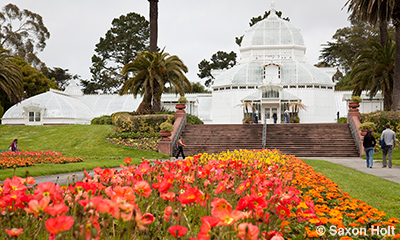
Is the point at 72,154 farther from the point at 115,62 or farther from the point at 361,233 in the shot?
the point at 115,62

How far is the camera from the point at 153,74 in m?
26.9

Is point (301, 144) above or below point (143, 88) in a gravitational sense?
below

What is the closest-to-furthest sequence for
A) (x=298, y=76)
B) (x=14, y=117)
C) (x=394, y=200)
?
(x=394, y=200) < (x=14, y=117) < (x=298, y=76)

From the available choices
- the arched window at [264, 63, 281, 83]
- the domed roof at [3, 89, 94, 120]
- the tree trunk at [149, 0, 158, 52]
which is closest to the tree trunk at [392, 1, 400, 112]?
the tree trunk at [149, 0, 158, 52]

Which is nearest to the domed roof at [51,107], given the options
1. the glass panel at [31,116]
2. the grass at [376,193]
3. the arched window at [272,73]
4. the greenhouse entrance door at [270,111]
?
the glass panel at [31,116]

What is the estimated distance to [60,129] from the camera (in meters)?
29.4

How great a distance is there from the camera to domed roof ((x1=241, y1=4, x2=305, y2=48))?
155 ft

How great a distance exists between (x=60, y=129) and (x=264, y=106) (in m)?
19.4

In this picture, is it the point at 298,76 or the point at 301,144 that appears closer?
the point at 301,144

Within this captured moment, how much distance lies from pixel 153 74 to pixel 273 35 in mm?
24978

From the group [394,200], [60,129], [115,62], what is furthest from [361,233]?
[115,62]

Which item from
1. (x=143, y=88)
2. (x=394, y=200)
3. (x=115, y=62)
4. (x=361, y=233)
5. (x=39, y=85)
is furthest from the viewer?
(x=115, y=62)

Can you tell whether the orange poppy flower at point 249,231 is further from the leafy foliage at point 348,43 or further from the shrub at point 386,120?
the leafy foliage at point 348,43

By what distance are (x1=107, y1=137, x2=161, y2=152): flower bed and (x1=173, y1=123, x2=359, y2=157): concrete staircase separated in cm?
185
